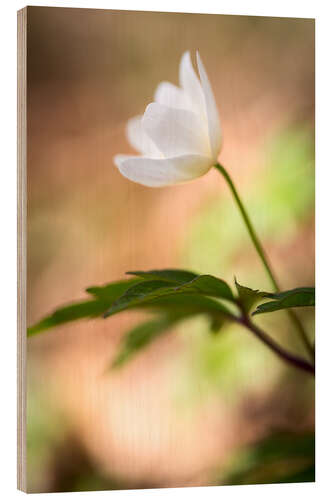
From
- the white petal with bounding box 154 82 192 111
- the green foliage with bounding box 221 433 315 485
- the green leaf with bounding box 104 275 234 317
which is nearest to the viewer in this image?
the green leaf with bounding box 104 275 234 317

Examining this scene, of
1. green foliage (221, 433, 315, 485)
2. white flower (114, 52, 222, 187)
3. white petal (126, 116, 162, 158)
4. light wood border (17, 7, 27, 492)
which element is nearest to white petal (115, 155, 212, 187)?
white flower (114, 52, 222, 187)

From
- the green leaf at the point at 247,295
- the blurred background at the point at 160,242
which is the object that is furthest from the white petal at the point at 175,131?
the green leaf at the point at 247,295

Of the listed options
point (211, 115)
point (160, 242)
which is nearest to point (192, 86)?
point (211, 115)

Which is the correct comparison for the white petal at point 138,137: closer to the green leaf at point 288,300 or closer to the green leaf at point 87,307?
the green leaf at point 87,307

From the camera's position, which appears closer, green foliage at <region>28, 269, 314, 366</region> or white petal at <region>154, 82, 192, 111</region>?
green foliage at <region>28, 269, 314, 366</region>

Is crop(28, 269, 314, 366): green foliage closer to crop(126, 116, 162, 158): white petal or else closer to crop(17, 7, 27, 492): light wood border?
crop(17, 7, 27, 492): light wood border

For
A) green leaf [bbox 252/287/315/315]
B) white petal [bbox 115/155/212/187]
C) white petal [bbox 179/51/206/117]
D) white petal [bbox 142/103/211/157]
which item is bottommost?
green leaf [bbox 252/287/315/315]

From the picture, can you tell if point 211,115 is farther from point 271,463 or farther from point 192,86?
point 271,463
